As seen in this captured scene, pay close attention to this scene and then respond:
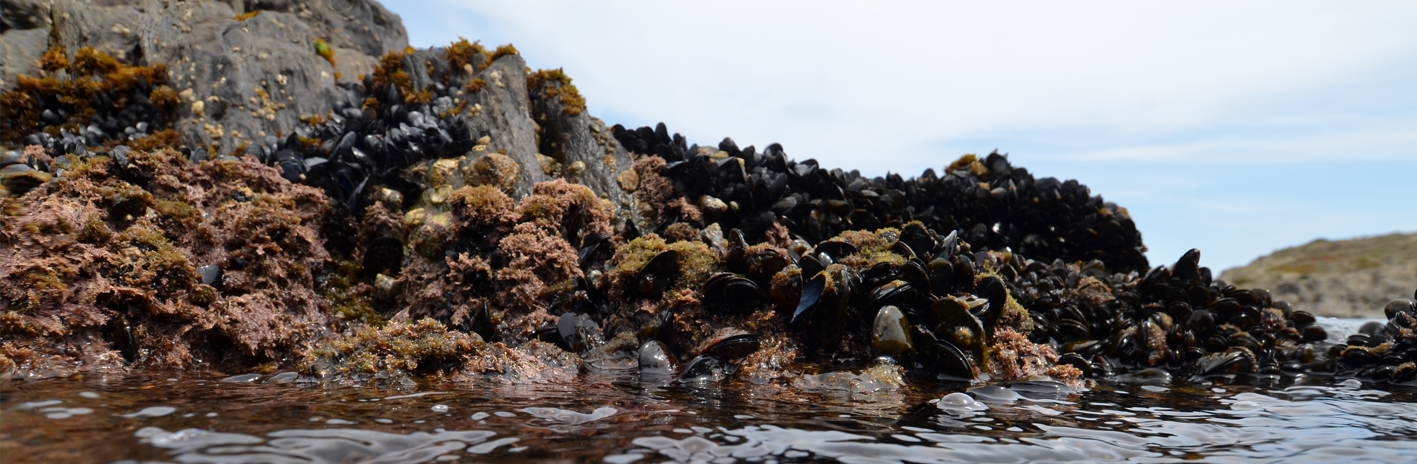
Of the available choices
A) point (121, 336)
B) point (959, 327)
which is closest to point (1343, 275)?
point (959, 327)

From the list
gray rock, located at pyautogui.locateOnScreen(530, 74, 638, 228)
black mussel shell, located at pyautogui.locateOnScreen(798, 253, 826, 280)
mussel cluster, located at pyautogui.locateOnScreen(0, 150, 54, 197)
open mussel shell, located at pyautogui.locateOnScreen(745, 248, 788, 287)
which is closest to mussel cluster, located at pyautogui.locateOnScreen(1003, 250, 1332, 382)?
black mussel shell, located at pyautogui.locateOnScreen(798, 253, 826, 280)

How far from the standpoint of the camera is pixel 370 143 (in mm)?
8445

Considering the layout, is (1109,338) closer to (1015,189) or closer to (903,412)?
(1015,189)

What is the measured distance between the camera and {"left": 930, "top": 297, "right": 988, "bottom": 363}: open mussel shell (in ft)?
19.6

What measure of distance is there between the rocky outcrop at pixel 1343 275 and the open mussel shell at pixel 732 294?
4226cm

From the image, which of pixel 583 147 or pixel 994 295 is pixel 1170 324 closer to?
pixel 994 295

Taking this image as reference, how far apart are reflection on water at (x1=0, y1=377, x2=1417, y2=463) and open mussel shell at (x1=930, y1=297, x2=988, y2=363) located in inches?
44.1

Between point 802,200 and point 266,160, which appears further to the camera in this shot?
point 802,200

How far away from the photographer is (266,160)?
26.4ft

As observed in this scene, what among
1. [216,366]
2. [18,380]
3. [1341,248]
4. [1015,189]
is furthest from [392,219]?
[1341,248]

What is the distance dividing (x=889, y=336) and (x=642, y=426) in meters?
3.11

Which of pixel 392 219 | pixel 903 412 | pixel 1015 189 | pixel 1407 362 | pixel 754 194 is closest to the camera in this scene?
pixel 903 412

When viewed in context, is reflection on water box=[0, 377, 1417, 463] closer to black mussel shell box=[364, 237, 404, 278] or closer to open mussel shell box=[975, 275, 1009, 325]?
open mussel shell box=[975, 275, 1009, 325]

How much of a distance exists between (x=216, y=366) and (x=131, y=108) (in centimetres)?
669
